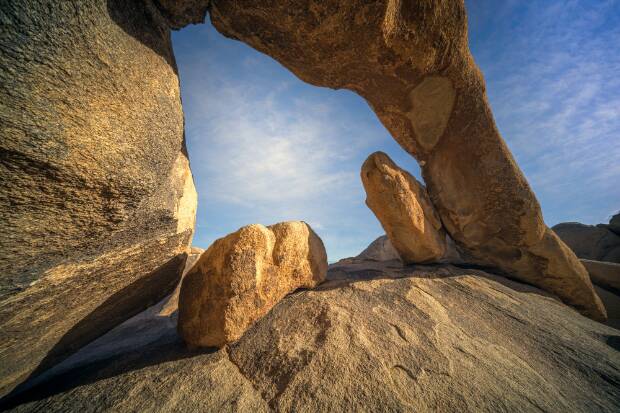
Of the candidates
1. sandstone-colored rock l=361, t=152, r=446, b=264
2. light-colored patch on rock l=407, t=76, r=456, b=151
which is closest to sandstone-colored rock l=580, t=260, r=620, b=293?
sandstone-colored rock l=361, t=152, r=446, b=264

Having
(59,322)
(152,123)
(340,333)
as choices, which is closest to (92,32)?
(152,123)

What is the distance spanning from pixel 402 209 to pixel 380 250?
5.53 meters

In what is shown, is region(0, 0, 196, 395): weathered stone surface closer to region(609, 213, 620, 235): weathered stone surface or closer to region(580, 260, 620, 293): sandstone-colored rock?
region(580, 260, 620, 293): sandstone-colored rock

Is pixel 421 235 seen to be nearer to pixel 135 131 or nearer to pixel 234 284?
pixel 234 284

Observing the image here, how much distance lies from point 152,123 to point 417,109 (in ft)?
12.4

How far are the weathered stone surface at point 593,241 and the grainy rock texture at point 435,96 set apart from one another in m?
6.09

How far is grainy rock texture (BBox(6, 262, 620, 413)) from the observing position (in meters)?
1.87

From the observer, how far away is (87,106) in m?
1.50

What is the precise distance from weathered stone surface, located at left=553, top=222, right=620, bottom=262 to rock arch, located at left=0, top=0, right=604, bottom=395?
615cm

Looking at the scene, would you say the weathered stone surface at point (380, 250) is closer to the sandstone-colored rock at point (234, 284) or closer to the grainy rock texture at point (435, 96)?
the grainy rock texture at point (435, 96)

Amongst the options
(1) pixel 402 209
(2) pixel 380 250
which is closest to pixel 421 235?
(1) pixel 402 209

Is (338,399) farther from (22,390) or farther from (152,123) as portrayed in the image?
(22,390)

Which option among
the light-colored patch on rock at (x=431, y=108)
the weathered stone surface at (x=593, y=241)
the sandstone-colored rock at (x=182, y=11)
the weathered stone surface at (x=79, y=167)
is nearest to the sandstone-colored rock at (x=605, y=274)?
the weathered stone surface at (x=593, y=241)

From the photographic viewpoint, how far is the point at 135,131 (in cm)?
177
